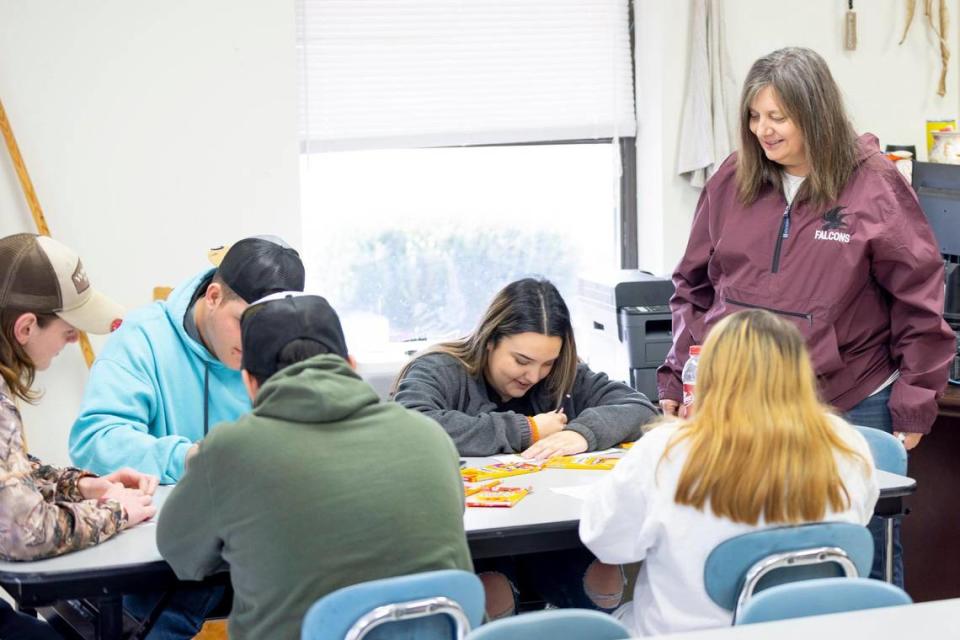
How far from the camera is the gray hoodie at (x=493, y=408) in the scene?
2.81 m

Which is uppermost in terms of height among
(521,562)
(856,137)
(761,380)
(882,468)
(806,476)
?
(856,137)

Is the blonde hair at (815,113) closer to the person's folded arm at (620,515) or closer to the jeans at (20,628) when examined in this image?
the person's folded arm at (620,515)

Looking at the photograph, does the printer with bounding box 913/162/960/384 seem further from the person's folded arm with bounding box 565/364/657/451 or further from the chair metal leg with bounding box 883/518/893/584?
the person's folded arm with bounding box 565/364/657/451

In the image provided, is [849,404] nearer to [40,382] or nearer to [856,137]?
[856,137]

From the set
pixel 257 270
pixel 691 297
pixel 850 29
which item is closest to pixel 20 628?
pixel 257 270

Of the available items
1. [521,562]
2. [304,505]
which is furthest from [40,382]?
[304,505]

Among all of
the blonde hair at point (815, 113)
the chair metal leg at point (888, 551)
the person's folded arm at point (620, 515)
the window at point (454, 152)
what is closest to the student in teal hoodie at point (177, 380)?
the person's folded arm at point (620, 515)

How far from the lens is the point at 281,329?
199 centimetres

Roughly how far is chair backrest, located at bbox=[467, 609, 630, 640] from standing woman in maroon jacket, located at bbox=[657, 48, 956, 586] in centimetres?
144

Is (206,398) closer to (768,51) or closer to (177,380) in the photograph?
(177,380)

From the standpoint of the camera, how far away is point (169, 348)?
2742 millimetres

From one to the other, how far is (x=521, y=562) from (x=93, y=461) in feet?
3.49

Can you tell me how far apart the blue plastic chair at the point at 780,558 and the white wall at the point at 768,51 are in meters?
2.78

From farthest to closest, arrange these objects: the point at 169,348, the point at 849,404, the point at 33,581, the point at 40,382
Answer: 1. the point at 40,382
2. the point at 849,404
3. the point at 169,348
4. the point at 33,581
